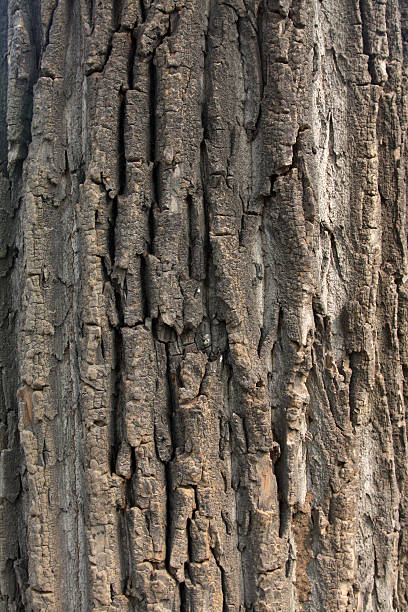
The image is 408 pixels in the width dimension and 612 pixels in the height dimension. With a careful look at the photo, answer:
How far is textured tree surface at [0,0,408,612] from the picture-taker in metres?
1.55

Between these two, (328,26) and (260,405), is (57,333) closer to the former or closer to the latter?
(260,405)

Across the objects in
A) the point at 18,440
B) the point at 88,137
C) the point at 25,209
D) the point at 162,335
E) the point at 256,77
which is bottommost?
the point at 18,440

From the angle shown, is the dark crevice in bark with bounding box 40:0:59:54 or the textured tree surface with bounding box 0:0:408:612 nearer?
the textured tree surface with bounding box 0:0:408:612

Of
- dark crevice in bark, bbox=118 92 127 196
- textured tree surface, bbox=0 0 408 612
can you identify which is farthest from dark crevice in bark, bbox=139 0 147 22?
dark crevice in bark, bbox=118 92 127 196

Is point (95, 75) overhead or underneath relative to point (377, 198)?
overhead

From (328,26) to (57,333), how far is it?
1368 mm

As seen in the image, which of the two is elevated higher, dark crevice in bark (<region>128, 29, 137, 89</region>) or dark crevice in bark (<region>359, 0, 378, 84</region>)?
dark crevice in bark (<region>359, 0, 378, 84</region>)

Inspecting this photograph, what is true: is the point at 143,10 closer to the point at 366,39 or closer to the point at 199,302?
the point at 366,39

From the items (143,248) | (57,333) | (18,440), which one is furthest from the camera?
(18,440)

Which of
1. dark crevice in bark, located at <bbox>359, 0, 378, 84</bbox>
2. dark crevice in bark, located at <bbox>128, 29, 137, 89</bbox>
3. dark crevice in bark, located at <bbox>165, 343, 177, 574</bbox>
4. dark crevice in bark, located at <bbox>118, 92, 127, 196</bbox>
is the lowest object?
dark crevice in bark, located at <bbox>165, 343, 177, 574</bbox>

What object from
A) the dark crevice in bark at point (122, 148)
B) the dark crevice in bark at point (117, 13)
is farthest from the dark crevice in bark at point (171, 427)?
the dark crevice in bark at point (117, 13)

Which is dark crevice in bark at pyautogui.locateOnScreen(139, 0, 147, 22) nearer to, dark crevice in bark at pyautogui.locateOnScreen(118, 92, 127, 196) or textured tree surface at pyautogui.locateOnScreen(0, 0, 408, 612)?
textured tree surface at pyautogui.locateOnScreen(0, 0, 408, 612)

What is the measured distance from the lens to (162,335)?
61.9 inches

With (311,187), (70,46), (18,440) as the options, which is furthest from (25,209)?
(311,187)
